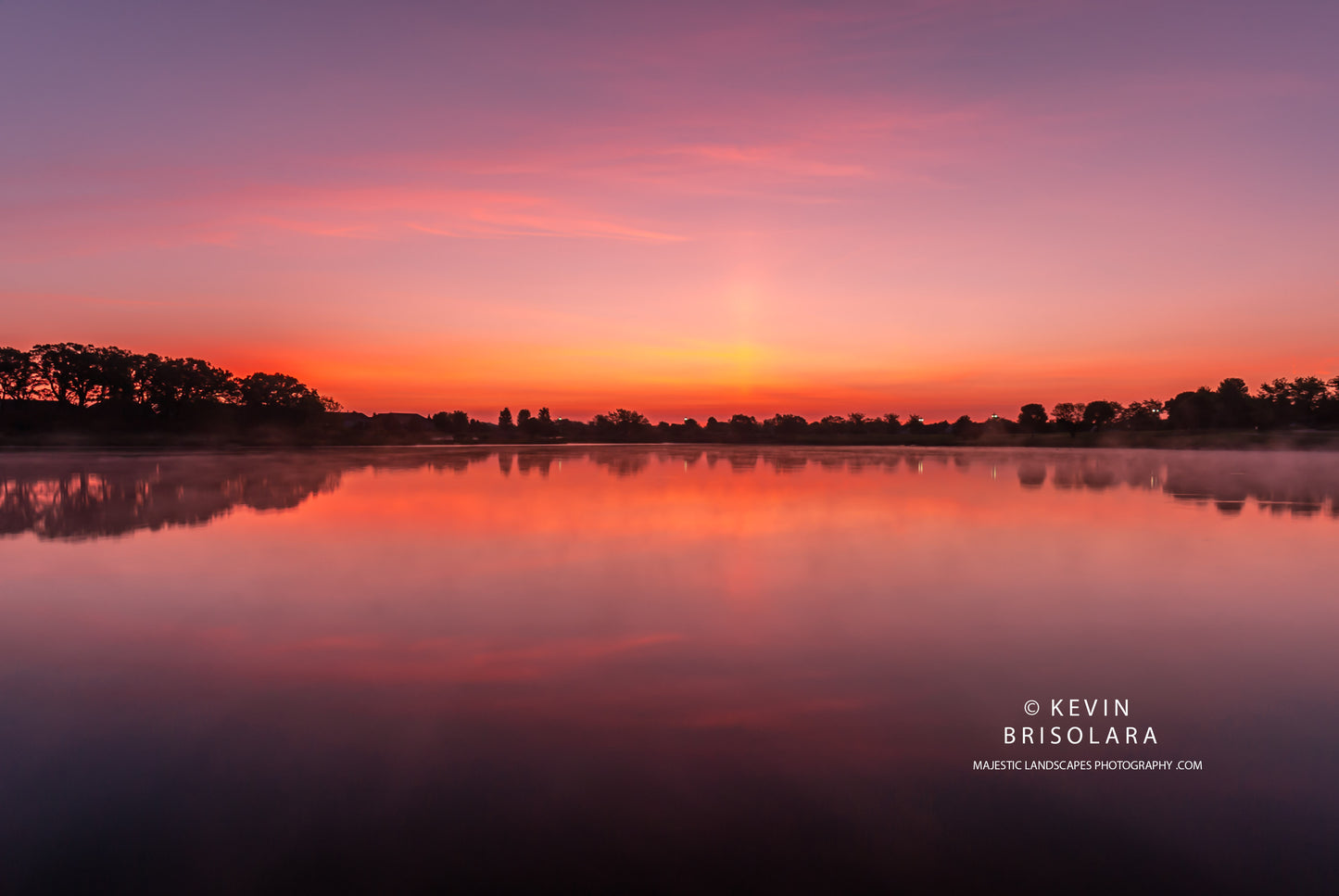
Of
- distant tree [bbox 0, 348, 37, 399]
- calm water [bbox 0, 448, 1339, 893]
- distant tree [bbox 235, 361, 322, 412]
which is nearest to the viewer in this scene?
calm water [bbox 0, 448, 1339, 893]

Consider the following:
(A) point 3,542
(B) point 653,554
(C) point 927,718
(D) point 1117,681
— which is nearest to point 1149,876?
(C) point 927,718

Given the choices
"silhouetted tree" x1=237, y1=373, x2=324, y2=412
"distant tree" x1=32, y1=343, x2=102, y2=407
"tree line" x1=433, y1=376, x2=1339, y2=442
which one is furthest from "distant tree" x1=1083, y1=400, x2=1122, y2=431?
"distant tree" x1=32, y1=343, x2=102, y2=407

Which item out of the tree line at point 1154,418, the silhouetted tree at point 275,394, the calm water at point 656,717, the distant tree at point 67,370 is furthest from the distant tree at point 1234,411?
the distant tree at point 67,370

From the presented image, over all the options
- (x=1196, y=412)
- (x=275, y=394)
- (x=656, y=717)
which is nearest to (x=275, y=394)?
(x=275, y=394)

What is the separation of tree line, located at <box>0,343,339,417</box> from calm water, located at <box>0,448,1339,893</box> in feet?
349

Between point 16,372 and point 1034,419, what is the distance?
745 ft

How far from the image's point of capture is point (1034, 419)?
196 m

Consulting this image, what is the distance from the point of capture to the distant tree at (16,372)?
91.1 meters

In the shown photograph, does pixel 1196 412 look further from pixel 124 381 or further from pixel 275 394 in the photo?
pixel 124 381

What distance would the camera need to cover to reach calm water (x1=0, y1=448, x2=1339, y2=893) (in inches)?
155

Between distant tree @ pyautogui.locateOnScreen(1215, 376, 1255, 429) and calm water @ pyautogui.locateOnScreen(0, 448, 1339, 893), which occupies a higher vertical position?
distant tree @ pyautogui.locateOnScreen(1215, 376, 1255, 429)

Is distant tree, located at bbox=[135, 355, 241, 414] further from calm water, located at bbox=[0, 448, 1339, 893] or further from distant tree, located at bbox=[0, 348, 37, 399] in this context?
calm water, located at bbox=[0, 448, 1339, 893]

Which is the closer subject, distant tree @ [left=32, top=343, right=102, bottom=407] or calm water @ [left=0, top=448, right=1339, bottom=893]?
calm water @ [left=0, top=448, right=1339, bottom=893]

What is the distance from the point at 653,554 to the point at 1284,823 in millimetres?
9858
